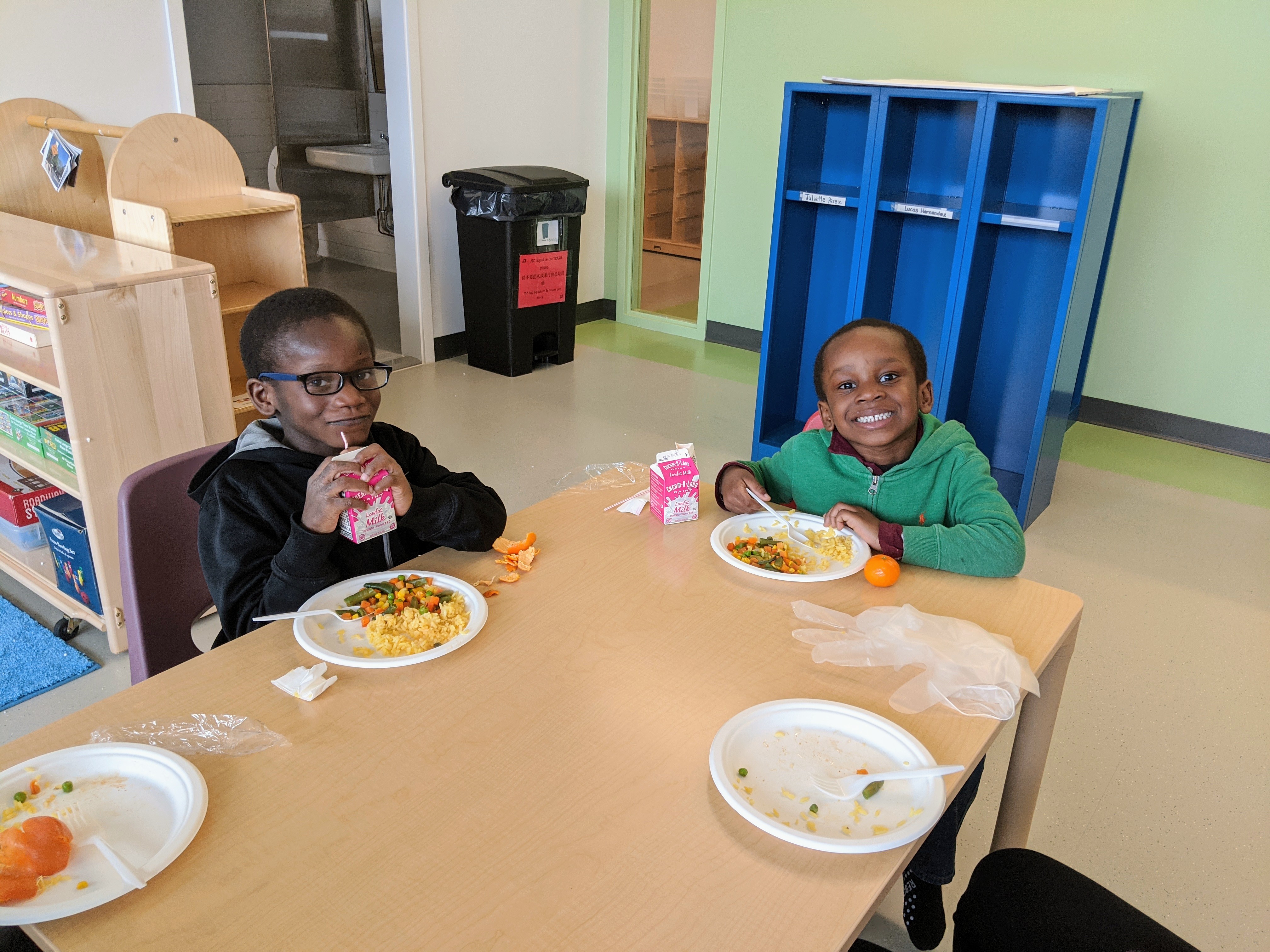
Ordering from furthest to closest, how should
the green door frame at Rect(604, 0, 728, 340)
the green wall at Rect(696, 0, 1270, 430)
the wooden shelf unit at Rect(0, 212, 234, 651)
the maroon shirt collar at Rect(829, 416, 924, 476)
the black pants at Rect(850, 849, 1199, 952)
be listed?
the green door frame at Rect(604, 0, 728, 340) → the green wall at Rect(696, 0, 1270, 430) → the wooden shelf unit at Rect(0, 212, 234, 651) → the maroon shirt collar at Rect(829, 416, 924, 476) → the black pants at Rect(850, 849, 1199, 952)

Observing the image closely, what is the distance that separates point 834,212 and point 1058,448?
1.27 meters

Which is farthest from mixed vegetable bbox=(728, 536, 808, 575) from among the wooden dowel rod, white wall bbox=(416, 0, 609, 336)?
white wall bbox=(416, 0, 609, 336)

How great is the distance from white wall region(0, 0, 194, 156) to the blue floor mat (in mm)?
1632

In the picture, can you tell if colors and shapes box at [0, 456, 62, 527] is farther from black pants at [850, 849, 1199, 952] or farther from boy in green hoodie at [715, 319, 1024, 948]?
black pants at [850, 849, 1199, 952]

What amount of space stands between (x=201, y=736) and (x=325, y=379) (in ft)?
1.83

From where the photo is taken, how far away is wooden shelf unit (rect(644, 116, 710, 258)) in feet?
21.3

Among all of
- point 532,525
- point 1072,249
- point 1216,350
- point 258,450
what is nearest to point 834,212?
point 1072,249

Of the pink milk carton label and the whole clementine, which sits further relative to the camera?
the pink milk carton label

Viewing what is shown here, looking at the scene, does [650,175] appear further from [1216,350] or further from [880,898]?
[880,898]

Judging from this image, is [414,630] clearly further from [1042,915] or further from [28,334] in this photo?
[28,334]

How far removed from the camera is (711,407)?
441 centimetres

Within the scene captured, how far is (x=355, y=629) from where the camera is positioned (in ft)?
4.13

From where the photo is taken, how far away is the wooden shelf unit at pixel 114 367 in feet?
7.04

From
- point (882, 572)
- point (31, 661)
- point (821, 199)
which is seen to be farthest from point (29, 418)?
point (821, 199)
